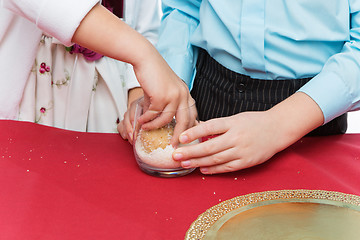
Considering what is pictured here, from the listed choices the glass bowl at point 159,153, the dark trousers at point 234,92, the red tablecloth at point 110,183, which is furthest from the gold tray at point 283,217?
the dark trousers at point 234,92

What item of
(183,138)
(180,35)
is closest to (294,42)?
(180,35)

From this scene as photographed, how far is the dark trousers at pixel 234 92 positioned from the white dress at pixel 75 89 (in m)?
0.19

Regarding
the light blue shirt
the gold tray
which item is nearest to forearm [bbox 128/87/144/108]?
the light blue shirt

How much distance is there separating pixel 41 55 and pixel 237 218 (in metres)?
0.74

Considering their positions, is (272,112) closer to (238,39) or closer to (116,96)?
(238,39)

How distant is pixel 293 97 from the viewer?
34.1 inches

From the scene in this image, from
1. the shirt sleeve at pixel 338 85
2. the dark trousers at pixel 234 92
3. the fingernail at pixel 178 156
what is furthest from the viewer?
the dark trousers at pixel 234 92

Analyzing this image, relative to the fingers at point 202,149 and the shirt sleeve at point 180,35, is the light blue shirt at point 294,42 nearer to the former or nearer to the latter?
the shirt sleeve at point 180,35

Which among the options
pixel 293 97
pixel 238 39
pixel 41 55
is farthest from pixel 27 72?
pixel 293 97

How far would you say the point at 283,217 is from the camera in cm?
57

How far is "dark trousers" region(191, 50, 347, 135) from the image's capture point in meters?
0.99

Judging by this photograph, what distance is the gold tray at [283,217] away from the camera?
53 cm

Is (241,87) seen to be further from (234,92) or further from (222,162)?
(222,162)

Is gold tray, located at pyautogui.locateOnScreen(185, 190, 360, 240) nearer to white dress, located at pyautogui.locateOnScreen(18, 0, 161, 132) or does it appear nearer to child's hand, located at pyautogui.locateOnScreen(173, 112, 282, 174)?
child's hand, located at pyautogui.locateOnScreen(173, 112, 282, 174)
